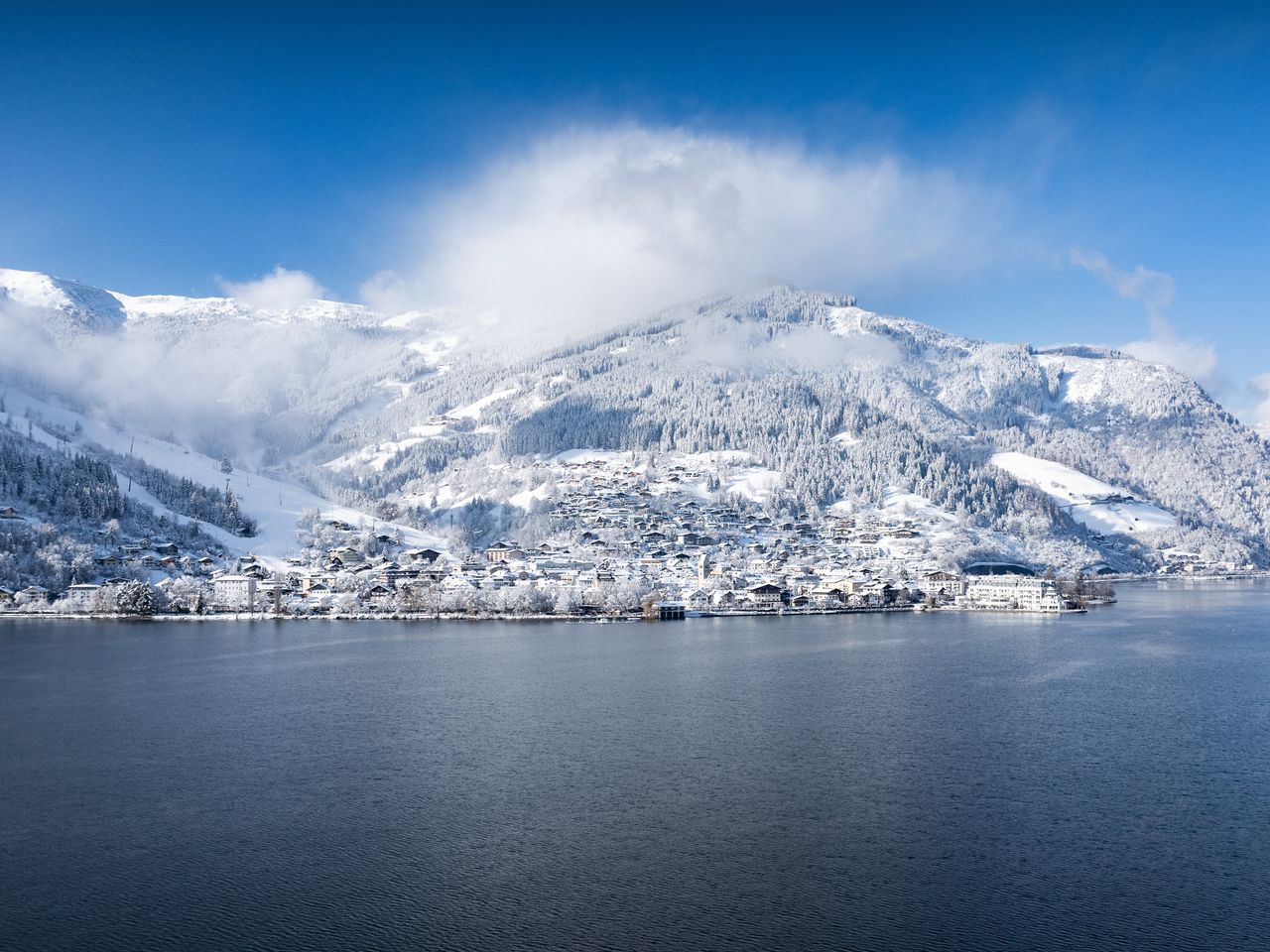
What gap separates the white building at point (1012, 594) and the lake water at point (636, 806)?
36410 millimetres

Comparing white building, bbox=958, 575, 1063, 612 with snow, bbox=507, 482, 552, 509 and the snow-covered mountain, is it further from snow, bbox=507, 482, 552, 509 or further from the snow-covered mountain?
snow, bbox=507, 482, 552, 509

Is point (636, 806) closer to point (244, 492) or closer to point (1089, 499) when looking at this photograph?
point (244, 492)

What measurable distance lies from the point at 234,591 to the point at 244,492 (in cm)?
4418

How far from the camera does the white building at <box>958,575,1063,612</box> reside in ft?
251

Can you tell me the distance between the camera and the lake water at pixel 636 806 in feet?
50.9

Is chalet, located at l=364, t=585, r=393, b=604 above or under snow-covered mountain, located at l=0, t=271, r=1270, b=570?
under

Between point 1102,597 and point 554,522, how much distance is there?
57238mm

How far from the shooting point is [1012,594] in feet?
260

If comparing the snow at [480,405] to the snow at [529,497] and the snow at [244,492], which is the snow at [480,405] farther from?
the snow at [529,497]

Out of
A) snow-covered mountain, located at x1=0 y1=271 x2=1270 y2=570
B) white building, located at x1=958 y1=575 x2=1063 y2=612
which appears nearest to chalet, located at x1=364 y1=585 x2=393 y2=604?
snow-covered mountain, located at x1=0 y1=271 x2=1270 y2=570

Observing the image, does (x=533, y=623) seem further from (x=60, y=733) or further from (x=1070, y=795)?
(x=1070, y=795)

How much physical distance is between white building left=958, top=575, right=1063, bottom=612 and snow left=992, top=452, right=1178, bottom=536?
64.0 meters

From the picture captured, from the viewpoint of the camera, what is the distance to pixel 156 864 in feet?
58.6

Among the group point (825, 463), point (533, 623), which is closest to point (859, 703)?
point (533, 623)
